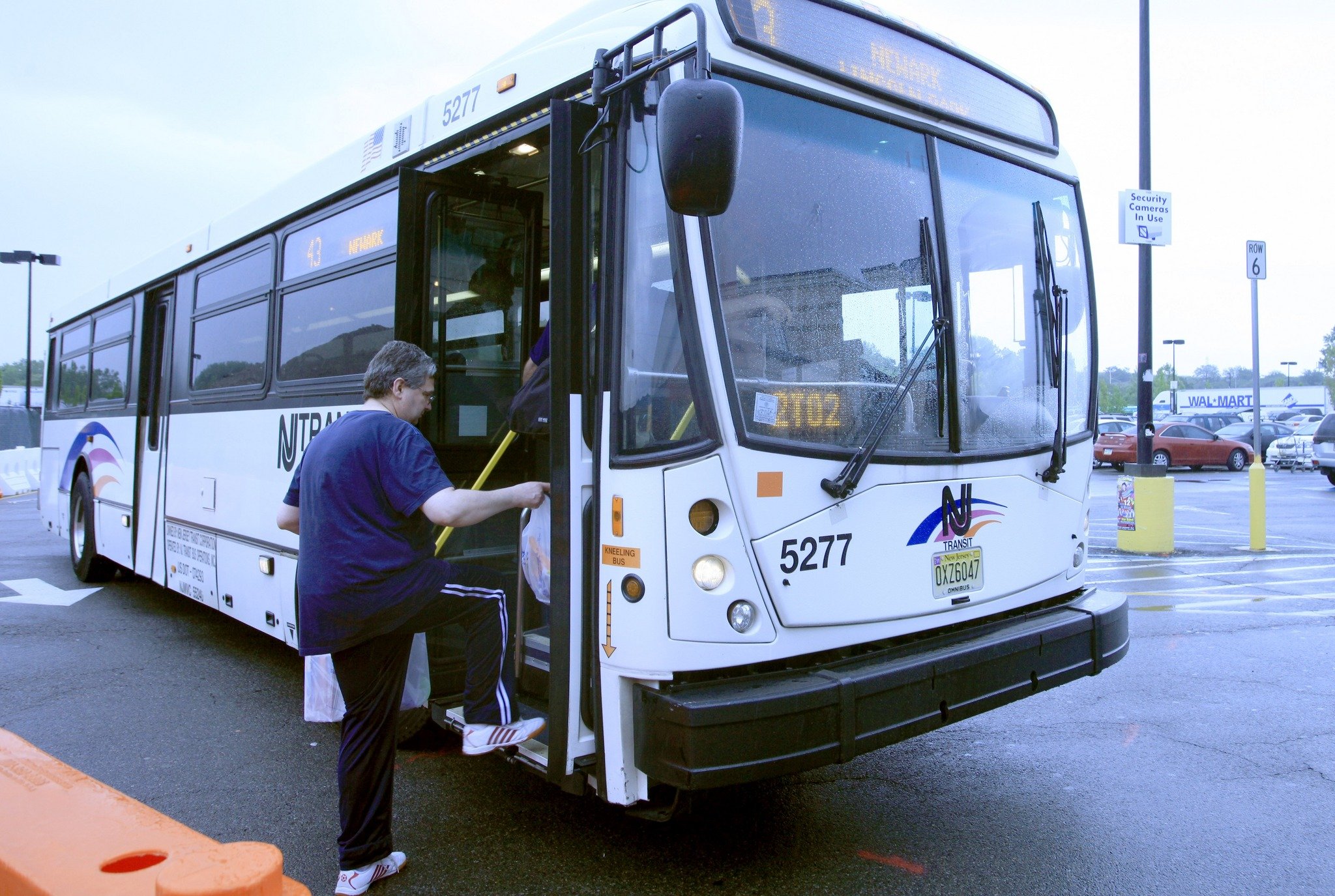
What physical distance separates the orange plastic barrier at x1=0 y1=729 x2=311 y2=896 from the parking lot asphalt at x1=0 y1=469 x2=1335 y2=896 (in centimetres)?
63

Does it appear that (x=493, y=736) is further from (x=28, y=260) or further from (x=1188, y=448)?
(x=28, y=260)

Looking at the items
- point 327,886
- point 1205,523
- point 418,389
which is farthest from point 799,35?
point 1205,523

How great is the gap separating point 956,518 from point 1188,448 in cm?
2866

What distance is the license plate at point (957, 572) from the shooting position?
387cm

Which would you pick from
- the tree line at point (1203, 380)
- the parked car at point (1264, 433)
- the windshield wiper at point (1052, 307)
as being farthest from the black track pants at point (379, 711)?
the tree line at point (1203, 380)

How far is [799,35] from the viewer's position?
12.1ft

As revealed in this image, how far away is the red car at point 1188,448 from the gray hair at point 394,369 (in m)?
27.6

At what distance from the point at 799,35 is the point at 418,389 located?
1.93m

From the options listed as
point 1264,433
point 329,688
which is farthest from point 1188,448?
point 329,688

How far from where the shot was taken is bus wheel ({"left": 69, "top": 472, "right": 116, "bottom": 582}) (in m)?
9.86

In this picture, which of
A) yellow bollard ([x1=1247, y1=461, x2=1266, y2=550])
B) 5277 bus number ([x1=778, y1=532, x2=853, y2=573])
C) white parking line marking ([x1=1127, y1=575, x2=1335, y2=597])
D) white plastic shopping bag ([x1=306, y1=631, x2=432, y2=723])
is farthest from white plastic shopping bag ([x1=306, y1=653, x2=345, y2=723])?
yellow bollard ([x1=1247, y1=461, x2=1266, y2=550])

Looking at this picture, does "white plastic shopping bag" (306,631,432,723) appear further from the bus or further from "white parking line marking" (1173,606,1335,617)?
"white parking line marking" (1173,606,1335,617)

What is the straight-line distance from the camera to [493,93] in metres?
4.30

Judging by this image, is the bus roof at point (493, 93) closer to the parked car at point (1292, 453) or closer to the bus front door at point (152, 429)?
the bus front door at point (152, 429)
